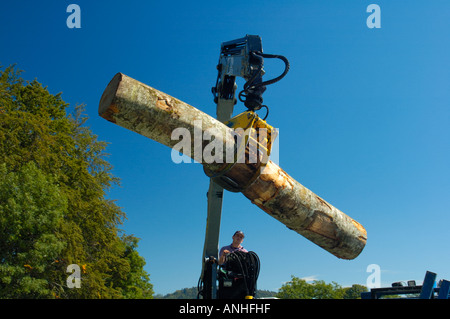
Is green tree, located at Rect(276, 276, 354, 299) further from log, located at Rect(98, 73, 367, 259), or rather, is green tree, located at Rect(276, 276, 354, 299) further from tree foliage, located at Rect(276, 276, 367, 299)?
log, located at Rect(98, 73, 367, 259)

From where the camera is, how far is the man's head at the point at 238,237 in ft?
17.4

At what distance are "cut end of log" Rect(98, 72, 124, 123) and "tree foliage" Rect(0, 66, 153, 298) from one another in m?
15.0

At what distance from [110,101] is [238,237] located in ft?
8.98

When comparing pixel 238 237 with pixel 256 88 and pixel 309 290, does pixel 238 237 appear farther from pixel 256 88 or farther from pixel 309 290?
pixel 309 290

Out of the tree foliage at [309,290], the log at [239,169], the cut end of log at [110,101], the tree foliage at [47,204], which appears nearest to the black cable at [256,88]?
the log at [239,169]

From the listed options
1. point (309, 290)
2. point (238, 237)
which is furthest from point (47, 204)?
point (309, 290)

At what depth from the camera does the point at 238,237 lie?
17.5 ft

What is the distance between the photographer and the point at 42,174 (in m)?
18.0

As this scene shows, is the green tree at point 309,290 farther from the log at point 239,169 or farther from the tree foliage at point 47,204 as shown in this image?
the log at point 239,169

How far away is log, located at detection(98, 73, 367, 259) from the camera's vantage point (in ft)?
11.8

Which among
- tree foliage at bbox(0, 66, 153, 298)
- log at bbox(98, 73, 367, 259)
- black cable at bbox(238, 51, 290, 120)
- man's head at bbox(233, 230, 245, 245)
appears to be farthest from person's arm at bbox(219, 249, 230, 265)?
tree foliage at bbox(0, 66, 153, 298)
